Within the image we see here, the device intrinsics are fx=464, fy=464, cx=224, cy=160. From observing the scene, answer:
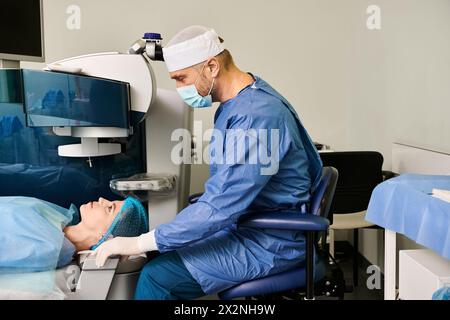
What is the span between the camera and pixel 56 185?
145 cm

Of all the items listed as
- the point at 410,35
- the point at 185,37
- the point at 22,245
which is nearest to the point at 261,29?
the point at 410,35

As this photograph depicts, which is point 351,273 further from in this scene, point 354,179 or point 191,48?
point 191,48

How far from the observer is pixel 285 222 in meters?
1.21

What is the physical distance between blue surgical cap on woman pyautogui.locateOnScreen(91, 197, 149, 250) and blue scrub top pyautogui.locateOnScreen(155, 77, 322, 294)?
0.60ft

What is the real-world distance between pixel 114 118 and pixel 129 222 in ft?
1.10

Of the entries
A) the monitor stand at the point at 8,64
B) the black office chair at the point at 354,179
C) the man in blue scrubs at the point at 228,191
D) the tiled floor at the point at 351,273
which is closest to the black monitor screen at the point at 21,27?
the monitor stand at the point at 8,64

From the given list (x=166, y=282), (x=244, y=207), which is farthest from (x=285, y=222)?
(x=166, y=282)

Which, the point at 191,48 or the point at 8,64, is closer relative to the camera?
the point at 191,48

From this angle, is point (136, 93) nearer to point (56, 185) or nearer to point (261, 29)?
point (56, 185)

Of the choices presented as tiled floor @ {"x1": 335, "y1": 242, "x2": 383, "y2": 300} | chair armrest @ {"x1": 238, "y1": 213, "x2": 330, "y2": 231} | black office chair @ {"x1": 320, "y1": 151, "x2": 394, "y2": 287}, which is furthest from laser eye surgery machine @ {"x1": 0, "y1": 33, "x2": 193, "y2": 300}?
tiled floor @ {"x1": 335, "y1": 242, "x2": 383, "y2": 300}

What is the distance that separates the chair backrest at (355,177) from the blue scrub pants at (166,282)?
1.20 metres

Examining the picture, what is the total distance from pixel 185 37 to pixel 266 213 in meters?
0.57

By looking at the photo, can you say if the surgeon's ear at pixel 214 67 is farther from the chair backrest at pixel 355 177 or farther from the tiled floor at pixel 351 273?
the tiled floor at pixel 351 273

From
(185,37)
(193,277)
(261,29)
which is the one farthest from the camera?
(261,29)
